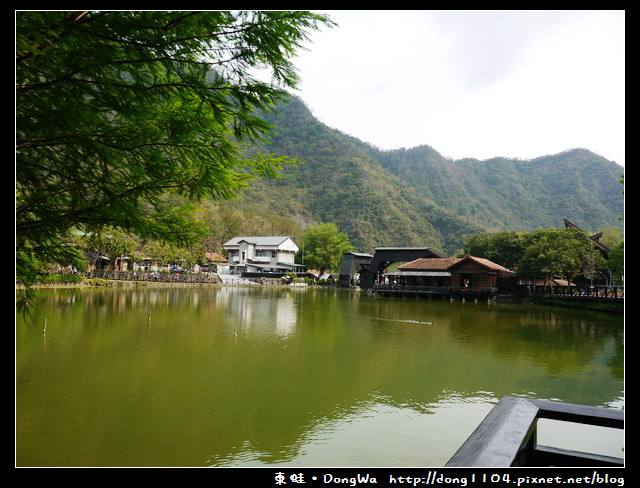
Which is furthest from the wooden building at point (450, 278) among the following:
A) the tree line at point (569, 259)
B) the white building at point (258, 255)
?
the white building at point (258, 255)

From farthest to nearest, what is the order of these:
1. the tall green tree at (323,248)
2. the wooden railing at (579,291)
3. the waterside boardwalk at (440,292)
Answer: the tall green tree at (323,248)
the waterside boardwalk at (440,292)
the wooden railing at (579,291)

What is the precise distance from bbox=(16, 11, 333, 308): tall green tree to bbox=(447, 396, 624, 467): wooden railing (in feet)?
7.16

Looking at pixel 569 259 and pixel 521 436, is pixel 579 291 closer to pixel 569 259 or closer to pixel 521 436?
pixel 569 259

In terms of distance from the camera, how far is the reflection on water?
195 inches

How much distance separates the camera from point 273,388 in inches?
287

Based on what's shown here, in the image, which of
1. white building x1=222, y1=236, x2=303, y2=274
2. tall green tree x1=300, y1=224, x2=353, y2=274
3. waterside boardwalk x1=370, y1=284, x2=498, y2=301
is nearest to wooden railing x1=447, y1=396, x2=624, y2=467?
→ waterside boardwalk x1=370, y1=284, x2=498, y2=301

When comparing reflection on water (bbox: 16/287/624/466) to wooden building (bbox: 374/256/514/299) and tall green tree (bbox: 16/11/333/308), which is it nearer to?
tall green tree (bbox: 16/11/333/308)

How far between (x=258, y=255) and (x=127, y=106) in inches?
2353

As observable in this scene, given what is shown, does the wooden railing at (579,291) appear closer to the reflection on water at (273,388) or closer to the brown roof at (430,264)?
the brown roof at (430,264)

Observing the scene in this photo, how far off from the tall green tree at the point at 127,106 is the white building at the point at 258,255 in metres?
57.3

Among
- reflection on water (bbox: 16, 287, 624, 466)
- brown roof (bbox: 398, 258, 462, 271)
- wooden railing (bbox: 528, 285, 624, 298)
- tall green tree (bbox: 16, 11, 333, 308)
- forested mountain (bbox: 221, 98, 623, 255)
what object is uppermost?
forested mountain (bbox: 221, 98, 623, 255)

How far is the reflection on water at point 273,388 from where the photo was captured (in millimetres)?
4953

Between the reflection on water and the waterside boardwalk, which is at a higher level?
the reflection on water
